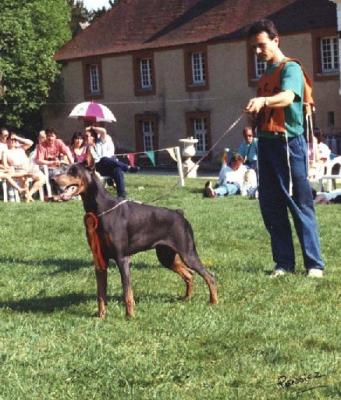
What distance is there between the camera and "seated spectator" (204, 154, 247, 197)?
1925 centimetres

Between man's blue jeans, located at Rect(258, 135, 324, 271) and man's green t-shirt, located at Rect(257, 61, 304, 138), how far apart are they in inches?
3.4

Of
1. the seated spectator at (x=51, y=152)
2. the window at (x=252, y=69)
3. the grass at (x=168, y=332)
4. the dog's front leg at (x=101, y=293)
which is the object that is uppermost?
the window at (x=252, y=69)

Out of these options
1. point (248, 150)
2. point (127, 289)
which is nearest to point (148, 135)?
point (248, 150)

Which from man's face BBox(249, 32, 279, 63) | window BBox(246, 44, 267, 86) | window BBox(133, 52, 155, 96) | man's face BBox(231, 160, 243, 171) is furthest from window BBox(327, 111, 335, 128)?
man's face BBox(249, 32, 279, 63)

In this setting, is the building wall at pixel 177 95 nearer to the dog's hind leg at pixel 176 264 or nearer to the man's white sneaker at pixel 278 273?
the man's white sneaker at pixel 278 273

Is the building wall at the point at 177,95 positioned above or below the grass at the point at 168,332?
above

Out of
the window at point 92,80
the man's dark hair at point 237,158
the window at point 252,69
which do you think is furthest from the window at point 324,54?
the man's dark hair at point 237,158

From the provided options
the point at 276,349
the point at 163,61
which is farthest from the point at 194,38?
the point at 276,349

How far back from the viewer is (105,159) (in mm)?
18031

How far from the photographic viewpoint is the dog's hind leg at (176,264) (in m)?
7.80

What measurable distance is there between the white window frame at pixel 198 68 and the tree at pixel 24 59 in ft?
25.3

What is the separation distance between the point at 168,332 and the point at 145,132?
38670mm

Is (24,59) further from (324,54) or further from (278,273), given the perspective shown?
(278,273)

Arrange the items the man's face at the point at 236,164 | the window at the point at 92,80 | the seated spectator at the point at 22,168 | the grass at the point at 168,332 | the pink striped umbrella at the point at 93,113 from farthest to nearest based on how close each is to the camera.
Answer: the window at the point at 92,80 → the pink striped umbrella at the point at 93,113 → the man's face at the point at 236,164 → the seated spectator at the point at 22,168 → the grass at the point at 168,332
